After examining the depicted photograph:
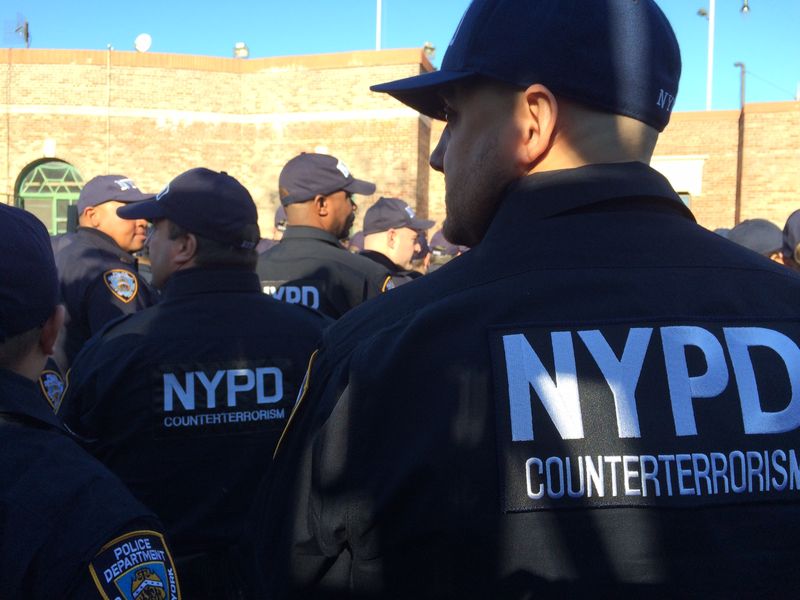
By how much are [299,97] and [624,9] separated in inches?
869

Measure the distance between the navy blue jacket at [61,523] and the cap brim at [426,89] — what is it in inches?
35.5

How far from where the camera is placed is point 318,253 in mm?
4594

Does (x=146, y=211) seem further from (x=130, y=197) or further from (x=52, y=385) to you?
(x=130, y=197)

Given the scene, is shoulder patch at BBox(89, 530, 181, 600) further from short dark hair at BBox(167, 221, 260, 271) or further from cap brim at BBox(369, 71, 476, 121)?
short dark hair at BBox(167, 221, 260, 271)

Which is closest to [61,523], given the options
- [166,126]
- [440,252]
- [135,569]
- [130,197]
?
[135,569]

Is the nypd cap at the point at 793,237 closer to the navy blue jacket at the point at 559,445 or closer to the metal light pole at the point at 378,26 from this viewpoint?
the navy blue jacket at the point at 559,445

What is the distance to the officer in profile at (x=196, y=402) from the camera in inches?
104

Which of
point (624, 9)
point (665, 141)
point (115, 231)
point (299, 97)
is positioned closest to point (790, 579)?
point (624, 9)

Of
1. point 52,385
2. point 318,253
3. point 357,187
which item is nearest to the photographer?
point 52,385

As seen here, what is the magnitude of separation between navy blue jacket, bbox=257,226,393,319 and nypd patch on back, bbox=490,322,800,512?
11.1 feet

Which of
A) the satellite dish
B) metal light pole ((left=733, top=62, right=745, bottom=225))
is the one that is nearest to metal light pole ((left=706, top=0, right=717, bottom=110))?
metal light pole ((left=733, top=62, right=745, bottom=225))

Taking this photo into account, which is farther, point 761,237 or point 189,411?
point 761,237

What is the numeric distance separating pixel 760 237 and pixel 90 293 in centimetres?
460

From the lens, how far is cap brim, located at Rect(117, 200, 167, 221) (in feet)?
10.4
